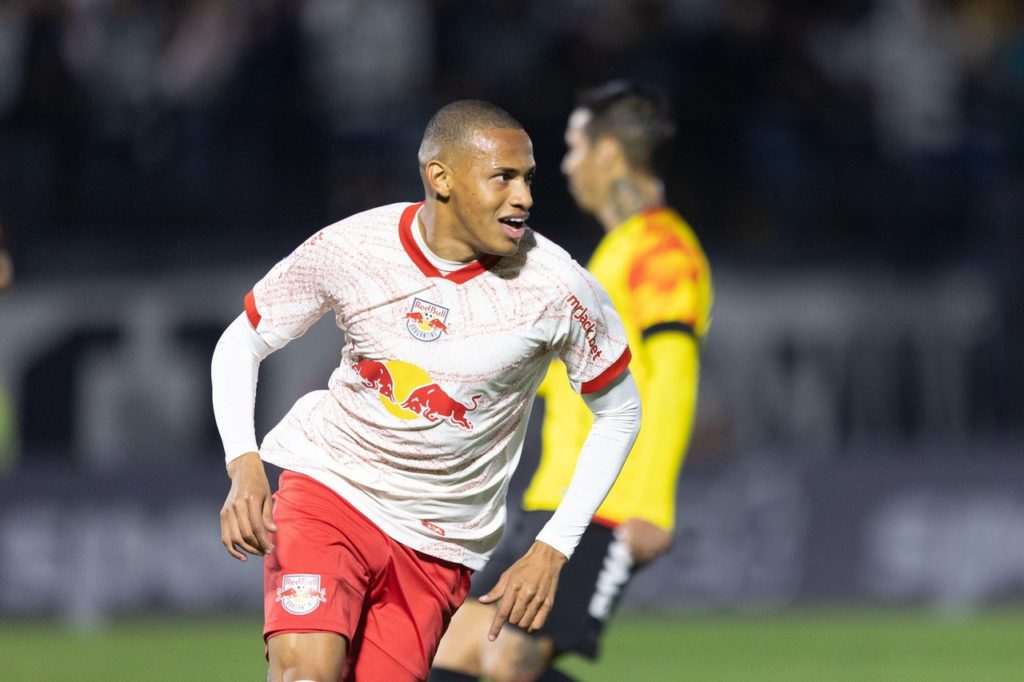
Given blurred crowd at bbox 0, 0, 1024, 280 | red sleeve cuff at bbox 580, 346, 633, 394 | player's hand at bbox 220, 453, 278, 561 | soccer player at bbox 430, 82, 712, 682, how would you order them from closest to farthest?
player's hand at bbox 220, 453, 278, 561, red sleeve cuff at bbox 580, 346, 633, 394, soccer player at bbox 430, 82, 712, 682, blurred crowd at bbox 0, 0, 1024, 280

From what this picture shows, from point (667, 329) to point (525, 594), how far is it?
146cm

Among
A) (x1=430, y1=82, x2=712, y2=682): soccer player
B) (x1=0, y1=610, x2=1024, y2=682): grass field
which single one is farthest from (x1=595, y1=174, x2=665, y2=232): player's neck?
(x1=0, y1=610, x2=1024, y2=682): grass field

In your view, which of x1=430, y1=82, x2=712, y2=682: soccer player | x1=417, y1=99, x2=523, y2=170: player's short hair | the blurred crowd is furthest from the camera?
the blurred crowd

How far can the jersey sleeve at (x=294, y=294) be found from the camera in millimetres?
4930

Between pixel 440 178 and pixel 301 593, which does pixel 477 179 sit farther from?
pixel 301 593

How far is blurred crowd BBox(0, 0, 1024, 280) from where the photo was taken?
40.2 ft

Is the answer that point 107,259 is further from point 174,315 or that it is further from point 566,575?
point 566,575

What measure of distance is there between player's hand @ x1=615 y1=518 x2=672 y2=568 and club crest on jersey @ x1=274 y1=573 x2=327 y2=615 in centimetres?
136

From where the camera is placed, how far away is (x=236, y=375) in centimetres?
504

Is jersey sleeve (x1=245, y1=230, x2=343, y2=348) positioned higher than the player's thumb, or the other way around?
jersey sleeve (x1=245, y1=230, x2=343, y2=348)

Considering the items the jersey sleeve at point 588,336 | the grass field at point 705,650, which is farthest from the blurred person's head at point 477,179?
the grass field at point 705,650

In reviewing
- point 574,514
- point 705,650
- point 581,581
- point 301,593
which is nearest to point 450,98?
point 705,650

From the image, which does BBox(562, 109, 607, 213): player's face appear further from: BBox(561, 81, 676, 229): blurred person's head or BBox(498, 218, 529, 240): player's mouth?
BBox(498, 218, 529, 240): player's mouth

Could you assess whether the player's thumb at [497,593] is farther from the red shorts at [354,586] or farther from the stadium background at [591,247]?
the stadium background at [591,247]
